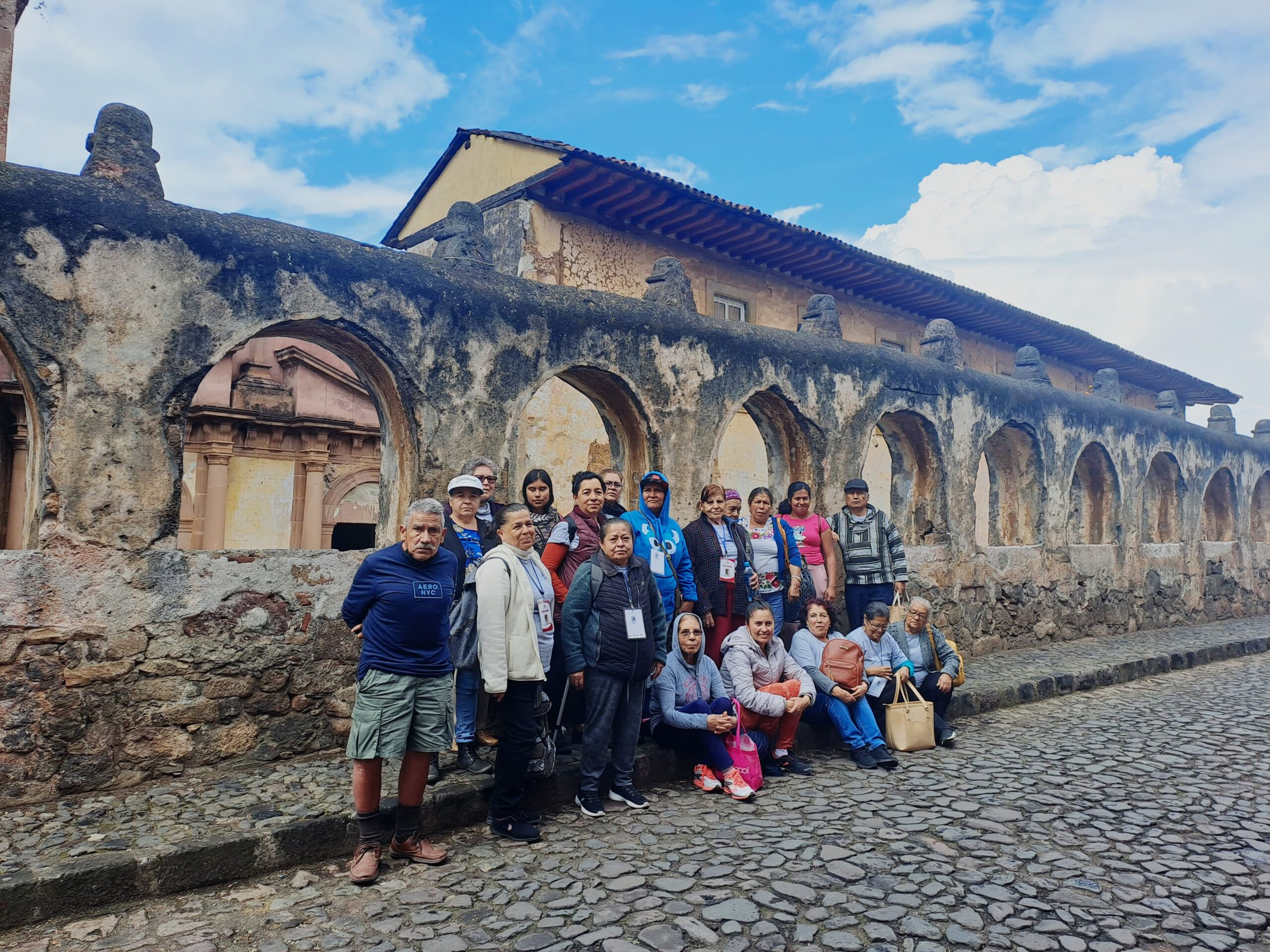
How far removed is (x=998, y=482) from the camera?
1146 cm

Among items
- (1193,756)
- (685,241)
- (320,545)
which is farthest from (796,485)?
(320,545)

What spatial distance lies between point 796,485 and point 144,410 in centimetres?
459

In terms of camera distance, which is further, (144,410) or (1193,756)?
(1193,756)

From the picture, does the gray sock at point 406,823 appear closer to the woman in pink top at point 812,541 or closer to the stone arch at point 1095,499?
the woman in pink top at point 812,541

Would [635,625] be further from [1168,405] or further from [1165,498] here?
[1168,405]

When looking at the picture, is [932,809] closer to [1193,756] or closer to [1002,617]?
[1193,756]

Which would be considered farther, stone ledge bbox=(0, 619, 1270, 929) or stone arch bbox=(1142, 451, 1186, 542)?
stone arch bbox=(1142, 451, 1186, 542)

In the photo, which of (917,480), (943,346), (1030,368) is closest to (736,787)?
(917,480)

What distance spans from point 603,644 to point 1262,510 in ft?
55.4

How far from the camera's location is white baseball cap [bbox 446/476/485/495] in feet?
15.9

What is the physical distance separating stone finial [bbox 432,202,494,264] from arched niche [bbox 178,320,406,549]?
7.61 metres

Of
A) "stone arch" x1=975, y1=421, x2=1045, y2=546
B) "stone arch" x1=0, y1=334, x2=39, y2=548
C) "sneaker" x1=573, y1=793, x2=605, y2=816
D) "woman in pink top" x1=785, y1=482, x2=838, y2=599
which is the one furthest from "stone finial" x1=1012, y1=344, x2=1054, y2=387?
"stone arch" x1=0, y1=334, x2=39, y2=548

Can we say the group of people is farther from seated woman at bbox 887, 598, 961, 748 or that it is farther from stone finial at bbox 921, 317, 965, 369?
stone finial at bbox 921, 317, 965, 369

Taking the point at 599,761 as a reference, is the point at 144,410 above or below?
above
